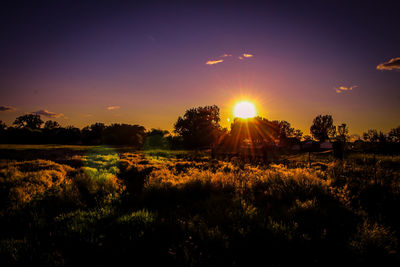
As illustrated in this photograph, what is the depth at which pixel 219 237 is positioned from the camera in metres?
3.60

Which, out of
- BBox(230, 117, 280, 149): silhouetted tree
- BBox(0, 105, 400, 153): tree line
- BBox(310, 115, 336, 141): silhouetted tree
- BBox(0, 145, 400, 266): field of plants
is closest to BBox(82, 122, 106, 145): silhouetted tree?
BBox(0, 105, 400, 153): tree line

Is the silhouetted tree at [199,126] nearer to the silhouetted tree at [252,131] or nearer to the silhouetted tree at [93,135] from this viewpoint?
the silhouetted tree at [252,131]

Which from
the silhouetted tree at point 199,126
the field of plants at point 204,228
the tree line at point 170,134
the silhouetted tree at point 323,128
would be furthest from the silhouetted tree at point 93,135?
the silhouetted tree at point 323,128

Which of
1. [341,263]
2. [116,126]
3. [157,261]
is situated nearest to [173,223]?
[157,261]

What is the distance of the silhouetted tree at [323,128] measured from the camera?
10255cm

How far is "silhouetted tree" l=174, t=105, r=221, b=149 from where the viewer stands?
6114 centimetres

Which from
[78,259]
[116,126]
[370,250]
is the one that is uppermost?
[116,126]

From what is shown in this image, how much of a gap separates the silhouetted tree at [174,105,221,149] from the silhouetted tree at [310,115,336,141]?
202 ft

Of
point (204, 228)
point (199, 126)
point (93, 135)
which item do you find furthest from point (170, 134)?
point (204, 228)

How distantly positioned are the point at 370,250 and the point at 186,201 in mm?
4564

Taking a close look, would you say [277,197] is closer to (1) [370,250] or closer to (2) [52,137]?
(1) [370,250]

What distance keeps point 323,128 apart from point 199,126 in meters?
75.6

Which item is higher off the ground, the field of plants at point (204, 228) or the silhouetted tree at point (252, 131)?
the silhouetted tree at point (252, 131)

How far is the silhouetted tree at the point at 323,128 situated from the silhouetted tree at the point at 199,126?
202 feet
